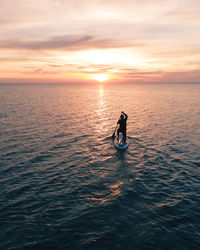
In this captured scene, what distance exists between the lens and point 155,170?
16.1m

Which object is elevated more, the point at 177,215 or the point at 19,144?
the point at 19,144

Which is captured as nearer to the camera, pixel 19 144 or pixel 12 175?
pixel 12 175

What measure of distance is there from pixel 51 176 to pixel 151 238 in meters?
9.12

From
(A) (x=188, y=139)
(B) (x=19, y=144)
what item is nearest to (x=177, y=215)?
(A) (x=188, y=139)

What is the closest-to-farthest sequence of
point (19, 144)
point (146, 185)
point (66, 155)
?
point (146, 185), point (66, 155), point (19, 144)

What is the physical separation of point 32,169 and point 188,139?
836 inches

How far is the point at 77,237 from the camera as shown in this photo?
352 inches

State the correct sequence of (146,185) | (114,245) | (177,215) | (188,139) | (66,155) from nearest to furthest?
1. (114,245)
2. (177,215)
3. (146,185)
4. (66,155)
5. (188,139)

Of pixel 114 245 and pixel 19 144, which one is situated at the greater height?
pixel 19 144

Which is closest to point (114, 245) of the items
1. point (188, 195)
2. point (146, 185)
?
point (146, 185)

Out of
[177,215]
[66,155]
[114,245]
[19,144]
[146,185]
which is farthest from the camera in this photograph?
[19,144]

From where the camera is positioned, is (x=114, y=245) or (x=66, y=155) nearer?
(x=114, y=245)

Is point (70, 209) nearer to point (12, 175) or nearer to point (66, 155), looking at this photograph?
point (12, 175)

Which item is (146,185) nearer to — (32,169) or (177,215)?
(177,215)
